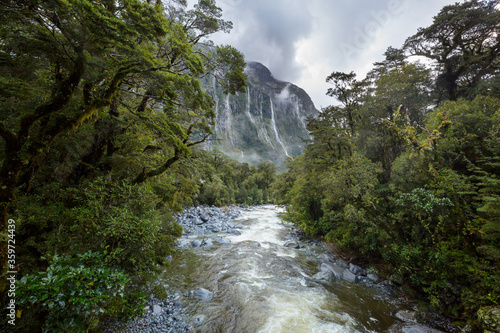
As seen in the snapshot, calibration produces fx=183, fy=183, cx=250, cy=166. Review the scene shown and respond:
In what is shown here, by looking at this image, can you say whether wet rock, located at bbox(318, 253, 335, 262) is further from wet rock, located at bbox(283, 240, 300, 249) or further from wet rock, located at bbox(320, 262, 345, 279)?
wet rock, located at bbox(283, 240, 300, 249)

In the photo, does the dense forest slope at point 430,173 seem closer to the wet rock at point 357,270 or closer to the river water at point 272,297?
the wet rock at point 357,270

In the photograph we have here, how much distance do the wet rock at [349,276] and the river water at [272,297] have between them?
336mm

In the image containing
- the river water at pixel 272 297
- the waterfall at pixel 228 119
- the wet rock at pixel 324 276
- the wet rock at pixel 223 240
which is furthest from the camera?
the waterfall at pixel 228 119

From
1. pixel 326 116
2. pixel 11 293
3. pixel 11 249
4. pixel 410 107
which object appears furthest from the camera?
pixel 326 116

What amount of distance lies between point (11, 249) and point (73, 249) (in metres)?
0.89

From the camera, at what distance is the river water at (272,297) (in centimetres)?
586

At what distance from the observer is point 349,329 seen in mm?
5676

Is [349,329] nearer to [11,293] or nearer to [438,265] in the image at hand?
[438,265]

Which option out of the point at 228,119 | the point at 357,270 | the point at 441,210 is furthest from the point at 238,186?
the point at 228,119

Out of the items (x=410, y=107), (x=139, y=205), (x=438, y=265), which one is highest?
(x=410, y=107)

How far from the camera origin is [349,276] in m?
8.95

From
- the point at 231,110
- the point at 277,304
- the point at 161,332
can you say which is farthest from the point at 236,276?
the point at 231,110

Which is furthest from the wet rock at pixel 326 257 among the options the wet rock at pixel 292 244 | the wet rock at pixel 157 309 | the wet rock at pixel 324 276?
the wet rock at pixel 157 309

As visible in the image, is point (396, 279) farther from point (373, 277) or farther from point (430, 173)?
Result: point (430, 173)
